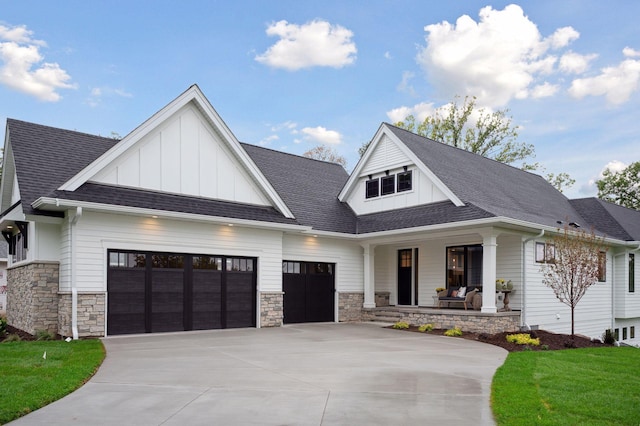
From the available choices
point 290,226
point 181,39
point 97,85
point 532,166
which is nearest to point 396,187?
point 290,226

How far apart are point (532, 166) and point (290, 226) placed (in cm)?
2696

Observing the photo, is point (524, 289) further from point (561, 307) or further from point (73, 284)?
point (73, 284)

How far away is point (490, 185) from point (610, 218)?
20.0ft

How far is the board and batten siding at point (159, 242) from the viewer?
1255 cm

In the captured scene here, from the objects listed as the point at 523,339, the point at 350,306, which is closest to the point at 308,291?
the point at 350,306

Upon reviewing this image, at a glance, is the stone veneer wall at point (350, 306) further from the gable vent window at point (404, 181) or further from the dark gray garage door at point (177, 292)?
the gable vent window at point (404, 181)

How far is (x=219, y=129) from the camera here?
14938mm

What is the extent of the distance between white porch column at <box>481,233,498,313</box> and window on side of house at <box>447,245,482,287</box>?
6.71 ft

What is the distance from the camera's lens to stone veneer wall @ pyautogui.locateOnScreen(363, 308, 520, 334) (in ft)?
48.3

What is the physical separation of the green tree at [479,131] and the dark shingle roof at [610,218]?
12984 mm

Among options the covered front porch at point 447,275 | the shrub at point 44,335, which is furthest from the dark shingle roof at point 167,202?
the covered front porch at point 447,275

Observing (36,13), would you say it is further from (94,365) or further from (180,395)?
(180,395)

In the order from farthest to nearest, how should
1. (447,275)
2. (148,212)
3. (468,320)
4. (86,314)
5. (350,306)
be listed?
(350,306) < (447,275) < (468,320) < (148,212) < (86,314)

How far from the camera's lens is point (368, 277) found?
62.1 ft
